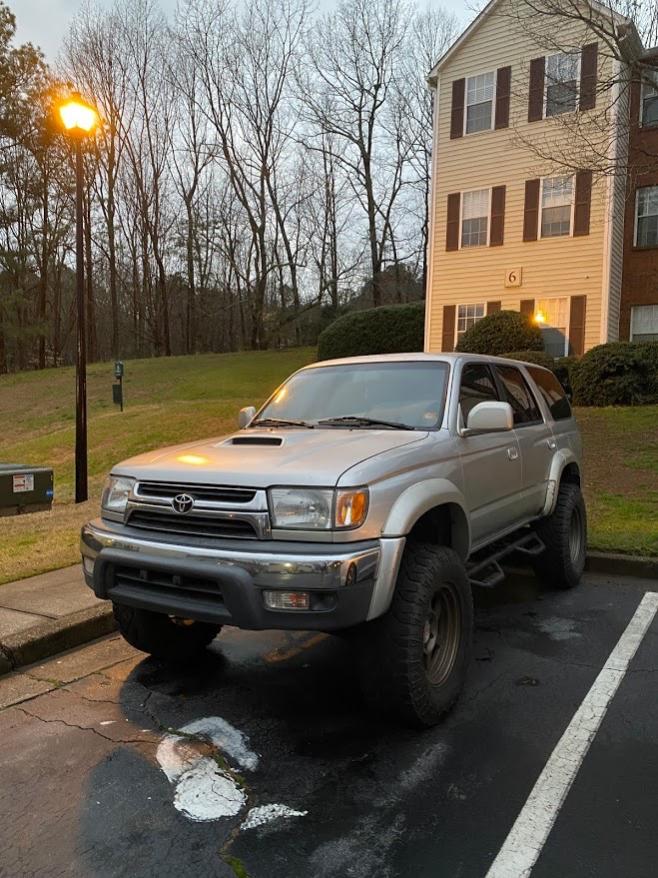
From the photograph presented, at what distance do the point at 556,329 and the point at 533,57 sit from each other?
22.2ft

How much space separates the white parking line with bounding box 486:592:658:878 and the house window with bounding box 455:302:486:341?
14881mm

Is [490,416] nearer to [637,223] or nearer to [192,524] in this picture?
[192,524]

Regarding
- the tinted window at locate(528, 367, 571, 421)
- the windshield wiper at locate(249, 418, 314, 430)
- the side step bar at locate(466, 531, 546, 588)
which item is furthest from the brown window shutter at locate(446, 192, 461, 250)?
the windshield wiper at locate(249, 418, 314, 430)

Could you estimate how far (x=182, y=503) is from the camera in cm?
330

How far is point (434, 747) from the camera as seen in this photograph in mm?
3164

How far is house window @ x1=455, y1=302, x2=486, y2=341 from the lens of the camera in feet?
60.5

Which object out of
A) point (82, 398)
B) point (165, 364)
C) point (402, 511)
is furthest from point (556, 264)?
point (165, 364)

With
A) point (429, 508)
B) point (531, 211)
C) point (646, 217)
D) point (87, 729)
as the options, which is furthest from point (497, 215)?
point (87, 729)

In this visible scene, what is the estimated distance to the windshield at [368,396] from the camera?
4.18 meters

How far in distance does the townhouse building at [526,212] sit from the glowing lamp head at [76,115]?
10.3 m

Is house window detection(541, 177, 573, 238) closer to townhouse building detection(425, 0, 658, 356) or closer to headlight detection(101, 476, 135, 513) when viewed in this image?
townhouse building detection(425, 0, 658, 356)

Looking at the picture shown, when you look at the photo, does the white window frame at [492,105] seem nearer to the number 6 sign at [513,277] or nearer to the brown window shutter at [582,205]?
the brown window shutter at [582,205]

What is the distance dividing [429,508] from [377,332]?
842 inches

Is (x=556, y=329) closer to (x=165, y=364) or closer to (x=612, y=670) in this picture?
(x=612, y=670)
